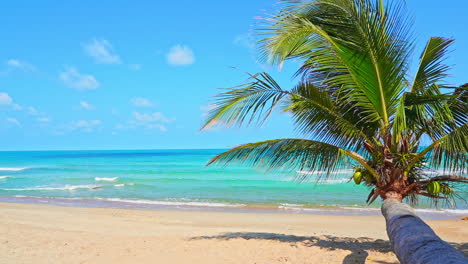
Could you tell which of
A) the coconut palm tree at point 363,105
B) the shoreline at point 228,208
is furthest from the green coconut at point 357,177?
the shoreline at point 228,208

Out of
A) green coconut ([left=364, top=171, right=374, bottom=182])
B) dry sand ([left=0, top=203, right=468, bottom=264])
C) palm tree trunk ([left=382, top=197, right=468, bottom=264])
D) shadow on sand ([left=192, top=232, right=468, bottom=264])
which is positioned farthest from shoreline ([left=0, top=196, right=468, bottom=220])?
palm tree trunk ([left=382, top=197, right=468, bottom=264])

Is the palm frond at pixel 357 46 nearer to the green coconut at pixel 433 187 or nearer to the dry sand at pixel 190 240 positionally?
the green coconut at pixel 433 187

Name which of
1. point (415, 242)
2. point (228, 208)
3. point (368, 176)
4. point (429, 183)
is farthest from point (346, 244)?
point (228, 208)

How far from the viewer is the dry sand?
650 centimetres

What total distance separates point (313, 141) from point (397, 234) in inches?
118

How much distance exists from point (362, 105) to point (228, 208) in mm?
10935

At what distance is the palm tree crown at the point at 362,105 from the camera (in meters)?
5.36

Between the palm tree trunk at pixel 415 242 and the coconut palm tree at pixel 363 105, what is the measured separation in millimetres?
649

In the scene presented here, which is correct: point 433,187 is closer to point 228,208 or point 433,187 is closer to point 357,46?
point 357,46

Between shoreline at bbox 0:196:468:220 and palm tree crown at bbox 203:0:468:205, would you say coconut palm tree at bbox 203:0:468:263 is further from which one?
shoreline at bbox 0:196:468:220

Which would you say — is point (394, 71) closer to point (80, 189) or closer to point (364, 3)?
point (364, 3)

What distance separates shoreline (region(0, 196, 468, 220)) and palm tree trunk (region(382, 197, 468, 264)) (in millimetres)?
10840

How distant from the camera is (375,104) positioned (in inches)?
222

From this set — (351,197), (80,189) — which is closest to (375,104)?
(351,197)
